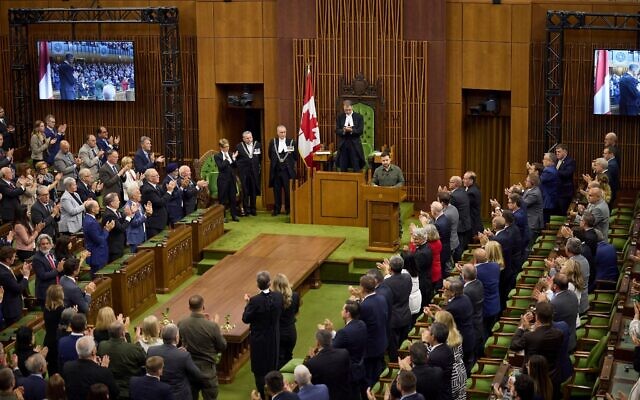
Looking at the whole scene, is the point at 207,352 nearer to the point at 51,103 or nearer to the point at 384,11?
the point at 384,11

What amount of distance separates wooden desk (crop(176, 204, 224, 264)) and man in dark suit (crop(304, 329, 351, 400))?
6672mm

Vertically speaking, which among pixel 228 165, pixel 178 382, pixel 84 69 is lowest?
pixel 178 382

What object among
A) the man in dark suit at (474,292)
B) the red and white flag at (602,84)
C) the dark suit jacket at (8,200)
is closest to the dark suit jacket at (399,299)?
the man in dark suit at (474,292)

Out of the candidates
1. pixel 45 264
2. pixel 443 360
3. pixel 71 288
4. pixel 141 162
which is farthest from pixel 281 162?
pixel 443 360

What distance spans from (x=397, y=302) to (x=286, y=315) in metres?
1.19

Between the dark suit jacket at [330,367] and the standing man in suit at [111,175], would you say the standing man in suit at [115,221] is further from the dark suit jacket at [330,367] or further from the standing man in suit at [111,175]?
the dark suit jacket at [330,367]

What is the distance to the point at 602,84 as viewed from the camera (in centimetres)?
1861

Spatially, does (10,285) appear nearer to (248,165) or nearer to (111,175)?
(111,175)

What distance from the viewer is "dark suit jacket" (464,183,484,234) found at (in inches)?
644

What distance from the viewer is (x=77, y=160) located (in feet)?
62.6

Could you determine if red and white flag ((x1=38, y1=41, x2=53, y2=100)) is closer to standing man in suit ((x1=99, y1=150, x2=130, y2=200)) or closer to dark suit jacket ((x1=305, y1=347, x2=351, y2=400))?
standing man in suit ((x1=99, y1=150, x2=130, y2=200))

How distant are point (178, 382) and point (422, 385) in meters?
2.14

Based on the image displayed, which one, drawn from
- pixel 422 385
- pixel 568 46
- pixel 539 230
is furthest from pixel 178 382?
pixel 568 46

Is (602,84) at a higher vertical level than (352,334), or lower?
higher
